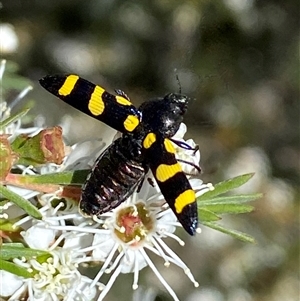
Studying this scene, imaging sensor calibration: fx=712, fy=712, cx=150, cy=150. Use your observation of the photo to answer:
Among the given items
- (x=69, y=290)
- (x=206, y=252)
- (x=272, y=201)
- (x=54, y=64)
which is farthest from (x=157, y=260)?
(x=69, y=290)

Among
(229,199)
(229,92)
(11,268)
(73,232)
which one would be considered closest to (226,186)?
(229,199)

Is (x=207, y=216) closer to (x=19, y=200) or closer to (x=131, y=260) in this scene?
(x=131, y=260)

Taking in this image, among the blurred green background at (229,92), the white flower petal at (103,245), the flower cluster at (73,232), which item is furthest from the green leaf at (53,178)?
the blurred green background at (229,92)

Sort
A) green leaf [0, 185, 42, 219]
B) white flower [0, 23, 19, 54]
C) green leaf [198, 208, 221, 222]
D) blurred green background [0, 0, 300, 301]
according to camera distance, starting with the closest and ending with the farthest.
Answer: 1. green leaf [0, 185, 42, 219]
2. green leaf [198, 208, 221, 222]
3. white flower [0, 23, 19, 54]
4. blurred green background [0, 0, 300, 301]

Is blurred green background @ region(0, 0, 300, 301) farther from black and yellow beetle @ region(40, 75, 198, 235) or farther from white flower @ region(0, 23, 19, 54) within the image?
black and yellow beetle @ region(40, 75, 198, 235)

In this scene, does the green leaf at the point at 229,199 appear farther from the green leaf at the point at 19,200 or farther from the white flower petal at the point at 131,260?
the green leaf at the point at 19,200

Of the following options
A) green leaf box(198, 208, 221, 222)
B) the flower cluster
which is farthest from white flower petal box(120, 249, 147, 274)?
green leaf box(198, 208, 221, 222)
